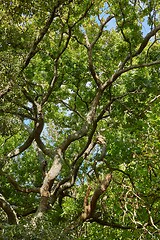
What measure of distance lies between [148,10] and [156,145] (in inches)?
170

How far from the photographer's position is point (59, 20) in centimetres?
911

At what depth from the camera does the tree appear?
740 centimetres

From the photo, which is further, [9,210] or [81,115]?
[81,115]

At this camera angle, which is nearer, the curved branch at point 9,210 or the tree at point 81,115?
the tree at point 81,115

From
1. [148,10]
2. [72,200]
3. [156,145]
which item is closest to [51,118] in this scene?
[72,200]

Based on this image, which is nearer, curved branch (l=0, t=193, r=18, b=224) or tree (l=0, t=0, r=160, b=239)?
tree (l=0, t=0, r=160, b=239)

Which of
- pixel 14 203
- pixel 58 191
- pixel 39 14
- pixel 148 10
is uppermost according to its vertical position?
pixel 148 10

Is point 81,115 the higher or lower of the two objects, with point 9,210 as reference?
higher

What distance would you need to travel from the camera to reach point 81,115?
1180 centimetres

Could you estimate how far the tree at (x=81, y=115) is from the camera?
24.3 feet

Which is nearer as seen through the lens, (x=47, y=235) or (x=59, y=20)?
(x=47, y=235)

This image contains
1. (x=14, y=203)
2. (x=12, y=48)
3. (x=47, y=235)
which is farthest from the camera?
(x=14, y=203)

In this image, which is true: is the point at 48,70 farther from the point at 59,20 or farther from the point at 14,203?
the point at 14,203

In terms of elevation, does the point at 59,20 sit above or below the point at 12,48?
above
